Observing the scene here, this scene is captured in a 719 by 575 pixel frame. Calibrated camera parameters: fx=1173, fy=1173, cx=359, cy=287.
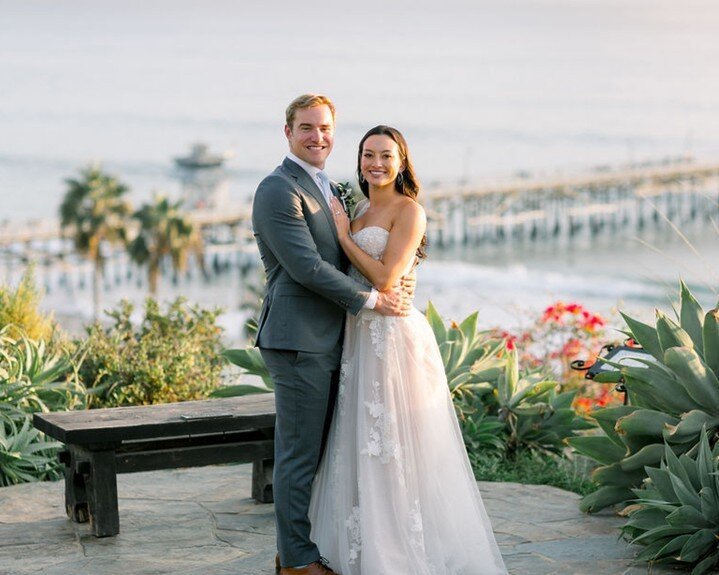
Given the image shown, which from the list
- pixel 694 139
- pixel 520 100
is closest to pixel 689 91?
pixel 694 139

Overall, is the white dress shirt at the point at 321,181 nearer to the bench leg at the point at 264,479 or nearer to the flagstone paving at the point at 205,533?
the flagstone paving at the point at 205,533

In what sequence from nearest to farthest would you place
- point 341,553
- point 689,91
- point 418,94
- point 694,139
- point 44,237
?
point 341,553 → point 44,237 → point 689,91 → point 694,139 → point 418,94

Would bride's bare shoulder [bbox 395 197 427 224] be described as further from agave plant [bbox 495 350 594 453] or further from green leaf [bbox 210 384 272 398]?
green leaf [bbox 210 384 272 398]

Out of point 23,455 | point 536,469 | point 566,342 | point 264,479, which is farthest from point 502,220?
point 264,479

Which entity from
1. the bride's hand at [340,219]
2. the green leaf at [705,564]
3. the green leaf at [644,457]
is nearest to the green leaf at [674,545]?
the green leaf at [705,564]

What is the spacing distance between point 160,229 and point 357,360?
2489 inches

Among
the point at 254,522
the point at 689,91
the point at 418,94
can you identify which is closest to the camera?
the point at 254,522

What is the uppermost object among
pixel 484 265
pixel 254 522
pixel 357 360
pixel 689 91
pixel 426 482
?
pixel 689 91

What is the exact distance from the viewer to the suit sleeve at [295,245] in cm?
451

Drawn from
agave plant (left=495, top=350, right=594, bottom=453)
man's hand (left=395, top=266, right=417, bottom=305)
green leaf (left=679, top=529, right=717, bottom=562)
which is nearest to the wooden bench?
man's hand (left=395, top=266, right=417, bottom=305)

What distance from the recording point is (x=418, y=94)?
487ft

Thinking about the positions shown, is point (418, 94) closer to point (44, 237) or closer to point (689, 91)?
point (689, 91)

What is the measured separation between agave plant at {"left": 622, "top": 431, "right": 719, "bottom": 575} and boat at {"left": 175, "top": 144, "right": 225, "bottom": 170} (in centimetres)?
14109

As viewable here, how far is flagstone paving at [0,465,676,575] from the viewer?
16.7 feet
